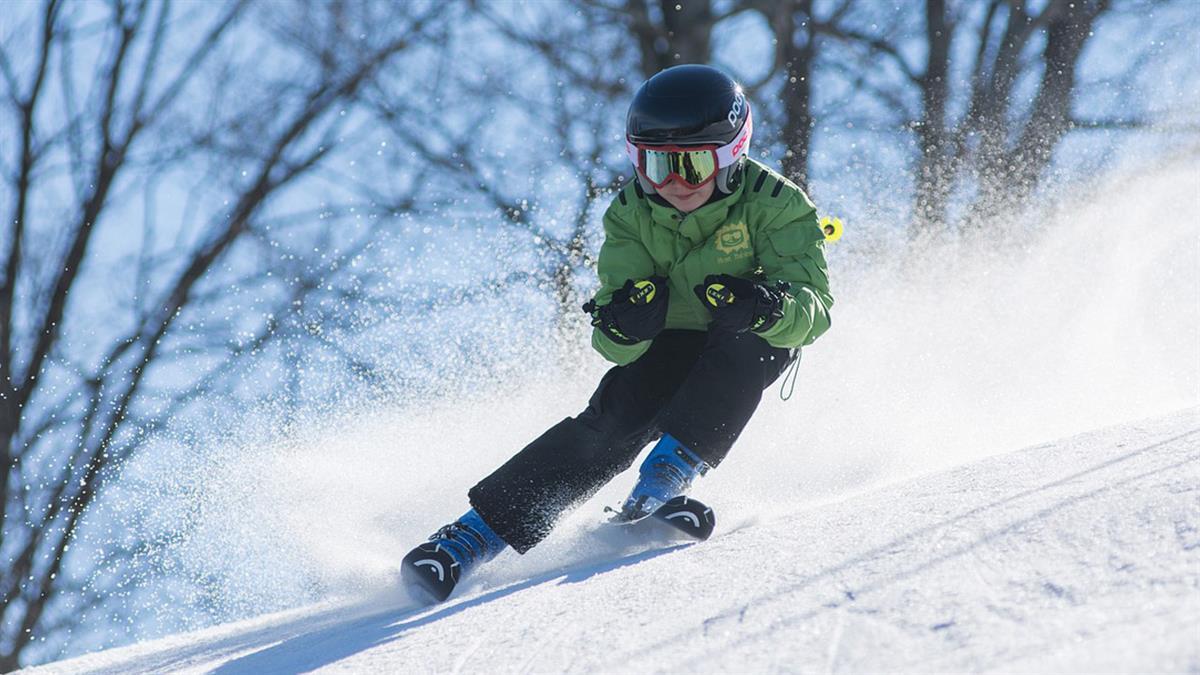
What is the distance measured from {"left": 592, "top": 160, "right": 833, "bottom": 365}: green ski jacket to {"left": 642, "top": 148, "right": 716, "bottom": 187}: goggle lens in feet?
0.32

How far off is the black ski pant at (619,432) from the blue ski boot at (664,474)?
26 millimetres

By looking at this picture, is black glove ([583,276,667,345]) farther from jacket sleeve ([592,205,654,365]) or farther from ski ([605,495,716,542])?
ski ([605,495,716,542])

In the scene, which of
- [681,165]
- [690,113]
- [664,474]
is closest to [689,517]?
[664,474]

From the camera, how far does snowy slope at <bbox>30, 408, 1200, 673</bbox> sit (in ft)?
4.66

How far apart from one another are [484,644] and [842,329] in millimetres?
5250

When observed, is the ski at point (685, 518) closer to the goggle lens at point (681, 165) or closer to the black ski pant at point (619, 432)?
the black ski pant at point (619, 432)

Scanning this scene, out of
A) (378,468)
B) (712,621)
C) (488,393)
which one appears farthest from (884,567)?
(488,393)

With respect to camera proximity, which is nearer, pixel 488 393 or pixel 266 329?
pixel 488 393

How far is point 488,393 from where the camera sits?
7.48 meters

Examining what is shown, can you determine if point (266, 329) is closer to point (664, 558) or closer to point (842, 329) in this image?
point (842, 329)

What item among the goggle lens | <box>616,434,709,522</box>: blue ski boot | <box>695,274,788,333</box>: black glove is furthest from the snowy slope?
the goggle lens

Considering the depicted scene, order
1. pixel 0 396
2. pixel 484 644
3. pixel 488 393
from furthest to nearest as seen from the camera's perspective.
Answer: pixel 0 396 → pixel 488 393 → pixel 484 644

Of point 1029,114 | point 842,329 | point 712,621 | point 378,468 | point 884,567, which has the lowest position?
point 712,621

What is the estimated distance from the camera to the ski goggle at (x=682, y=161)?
3123 mm
